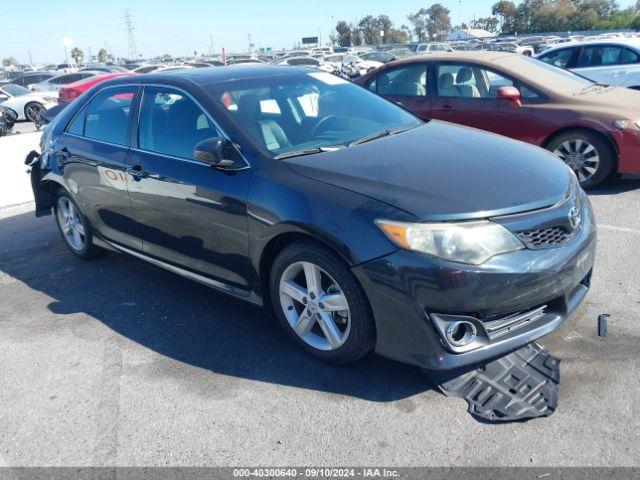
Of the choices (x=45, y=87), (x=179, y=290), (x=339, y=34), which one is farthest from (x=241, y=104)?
(x=339, y=34)

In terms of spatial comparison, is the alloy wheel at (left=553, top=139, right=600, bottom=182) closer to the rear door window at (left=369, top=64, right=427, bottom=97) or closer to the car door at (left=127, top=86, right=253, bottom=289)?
the rear door window at (left=369, top=64, right=427, bottom=97)

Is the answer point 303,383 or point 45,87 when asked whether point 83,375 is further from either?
point 45,87

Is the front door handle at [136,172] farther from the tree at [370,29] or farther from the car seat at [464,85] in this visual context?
the tree at [370,29]

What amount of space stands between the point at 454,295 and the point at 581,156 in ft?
14.2

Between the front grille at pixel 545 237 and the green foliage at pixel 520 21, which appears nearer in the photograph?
the front grille at pixel 545 237

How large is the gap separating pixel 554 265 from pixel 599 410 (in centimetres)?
71

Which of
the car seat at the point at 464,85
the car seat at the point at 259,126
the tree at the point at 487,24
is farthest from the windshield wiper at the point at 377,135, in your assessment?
the tree at the point at 487,24

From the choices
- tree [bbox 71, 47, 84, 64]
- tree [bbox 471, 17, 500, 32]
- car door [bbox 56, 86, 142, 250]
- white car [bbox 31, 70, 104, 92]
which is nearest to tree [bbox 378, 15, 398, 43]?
tree [bbox 471, 17, 500, 32]

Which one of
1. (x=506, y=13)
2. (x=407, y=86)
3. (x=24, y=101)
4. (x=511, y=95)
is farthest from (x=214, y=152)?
(x=506, y=13)

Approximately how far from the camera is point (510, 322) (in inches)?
112

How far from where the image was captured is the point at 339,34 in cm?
10781

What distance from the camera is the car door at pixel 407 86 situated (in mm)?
7301

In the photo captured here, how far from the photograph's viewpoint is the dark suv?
2.73 metres

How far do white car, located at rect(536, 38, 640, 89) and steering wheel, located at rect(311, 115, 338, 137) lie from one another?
7591mm
